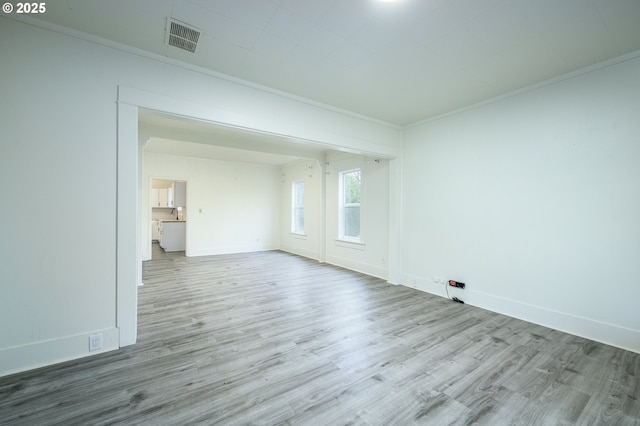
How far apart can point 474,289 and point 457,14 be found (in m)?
3.27

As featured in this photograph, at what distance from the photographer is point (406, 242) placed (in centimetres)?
466

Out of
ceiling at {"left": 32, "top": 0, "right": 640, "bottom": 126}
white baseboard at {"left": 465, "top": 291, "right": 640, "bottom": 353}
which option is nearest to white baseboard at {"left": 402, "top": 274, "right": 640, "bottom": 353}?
white baseboard at {"left": 465, "top": 291, "right": 640, "bottom": 353}

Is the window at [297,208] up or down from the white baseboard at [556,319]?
up

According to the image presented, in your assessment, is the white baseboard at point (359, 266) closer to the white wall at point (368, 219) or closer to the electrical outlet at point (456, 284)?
the white wall at point (368, 219)

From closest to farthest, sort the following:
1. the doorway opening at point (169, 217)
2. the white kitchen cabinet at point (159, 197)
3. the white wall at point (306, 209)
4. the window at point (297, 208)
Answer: the white wall at point (306, 209) → the window at point (297, 208) → the doorway opening at point (169, 217) → the white kitchen cabinet at point (159, 197)

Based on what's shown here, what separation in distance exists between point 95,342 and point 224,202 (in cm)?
605

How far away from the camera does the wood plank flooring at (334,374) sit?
66.6 inches

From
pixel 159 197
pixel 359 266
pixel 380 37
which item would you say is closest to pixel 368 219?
pixel 359 266

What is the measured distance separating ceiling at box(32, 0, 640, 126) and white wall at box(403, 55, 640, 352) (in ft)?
1.46

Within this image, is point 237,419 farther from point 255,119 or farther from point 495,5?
point 495,5

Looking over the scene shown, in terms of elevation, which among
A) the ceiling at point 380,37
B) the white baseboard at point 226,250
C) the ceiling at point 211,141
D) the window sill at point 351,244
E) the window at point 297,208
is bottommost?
the white baseboard at point 226,250

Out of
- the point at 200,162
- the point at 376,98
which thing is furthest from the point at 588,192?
the point at 200,162

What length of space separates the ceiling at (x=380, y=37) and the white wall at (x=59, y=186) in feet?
0.96

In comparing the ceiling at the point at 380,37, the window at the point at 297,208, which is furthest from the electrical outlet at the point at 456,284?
the window at the point at 297,208
